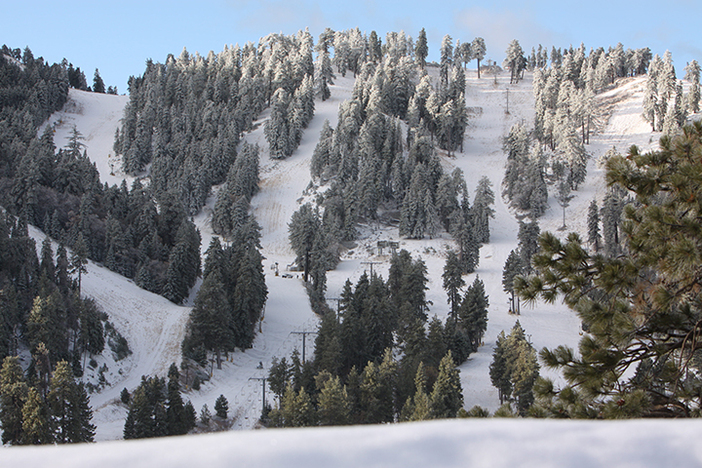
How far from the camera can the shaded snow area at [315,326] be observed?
2.62m

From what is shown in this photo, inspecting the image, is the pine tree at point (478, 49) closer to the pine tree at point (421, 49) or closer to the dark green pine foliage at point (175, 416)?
the pine tree at point (421, 49)

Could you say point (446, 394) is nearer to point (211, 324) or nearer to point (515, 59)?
point (211, 324)

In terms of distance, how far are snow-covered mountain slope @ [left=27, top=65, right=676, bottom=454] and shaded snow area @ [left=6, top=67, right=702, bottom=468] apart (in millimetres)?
48

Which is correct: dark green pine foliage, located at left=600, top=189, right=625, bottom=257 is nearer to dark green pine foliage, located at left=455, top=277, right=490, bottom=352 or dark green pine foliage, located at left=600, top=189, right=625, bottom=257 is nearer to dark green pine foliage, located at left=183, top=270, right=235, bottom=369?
dark green pine foliage, located at left=455, top=277, right=490, bottom=352

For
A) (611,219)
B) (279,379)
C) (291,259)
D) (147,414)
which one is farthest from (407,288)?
(611,219)

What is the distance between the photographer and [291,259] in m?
79.9

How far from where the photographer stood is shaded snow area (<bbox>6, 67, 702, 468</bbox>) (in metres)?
2.62

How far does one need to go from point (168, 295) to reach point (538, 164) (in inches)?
2302

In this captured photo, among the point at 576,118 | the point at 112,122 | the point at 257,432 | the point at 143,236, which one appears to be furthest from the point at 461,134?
the point at 257,432

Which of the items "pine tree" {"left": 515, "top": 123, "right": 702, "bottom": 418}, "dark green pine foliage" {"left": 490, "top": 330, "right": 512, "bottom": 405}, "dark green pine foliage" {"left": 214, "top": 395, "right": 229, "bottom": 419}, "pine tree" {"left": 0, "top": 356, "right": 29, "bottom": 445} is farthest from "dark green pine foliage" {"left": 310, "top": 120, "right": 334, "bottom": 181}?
"pine tree" {"left": 515, "top": 123, "right": 702, "bottom": 418}

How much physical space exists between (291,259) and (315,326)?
70.4ft

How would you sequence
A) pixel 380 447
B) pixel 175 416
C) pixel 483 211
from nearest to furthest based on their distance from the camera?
pixel 380 447 → pixel 175 416 → pixel 483 211

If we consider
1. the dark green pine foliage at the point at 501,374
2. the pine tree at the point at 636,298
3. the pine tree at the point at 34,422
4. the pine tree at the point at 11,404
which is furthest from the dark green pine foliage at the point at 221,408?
the pine tree at the point at 636,298

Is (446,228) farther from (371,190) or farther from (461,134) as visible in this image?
(461,134)
